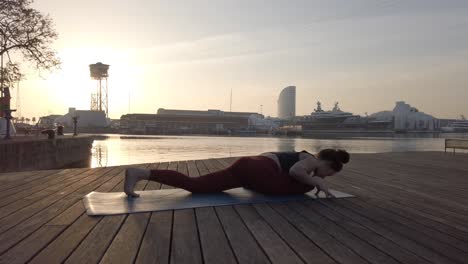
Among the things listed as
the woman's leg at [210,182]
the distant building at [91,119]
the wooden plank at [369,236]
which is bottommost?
the wooden plank at [369,236]

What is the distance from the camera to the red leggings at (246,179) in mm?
4387

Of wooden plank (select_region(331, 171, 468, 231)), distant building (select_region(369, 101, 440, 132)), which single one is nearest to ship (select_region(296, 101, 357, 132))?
distant building (select_region(369, 101, 440, 132))

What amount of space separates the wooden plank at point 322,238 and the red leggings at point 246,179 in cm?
53

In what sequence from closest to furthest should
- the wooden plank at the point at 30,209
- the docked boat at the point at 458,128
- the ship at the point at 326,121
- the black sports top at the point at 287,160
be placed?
the wooden plank at the point at 30,209, the black sports top at the point at 287,160, the ship at the point at 326,121, the docked boat at the point at 458,128

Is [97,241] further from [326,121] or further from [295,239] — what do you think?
[326,121]

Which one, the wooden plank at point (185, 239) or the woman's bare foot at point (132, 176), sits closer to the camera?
the wooden plank at point (185, 239)

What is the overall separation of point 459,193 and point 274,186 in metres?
2.94

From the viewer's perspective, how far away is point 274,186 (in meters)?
4.55

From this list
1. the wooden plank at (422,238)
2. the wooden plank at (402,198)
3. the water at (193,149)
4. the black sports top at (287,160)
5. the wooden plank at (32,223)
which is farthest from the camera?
the water at (193,149)

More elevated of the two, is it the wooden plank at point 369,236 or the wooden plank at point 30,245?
the wooden plank at point 30,245

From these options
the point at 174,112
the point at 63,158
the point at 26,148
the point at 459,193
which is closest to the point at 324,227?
the point at 459,193

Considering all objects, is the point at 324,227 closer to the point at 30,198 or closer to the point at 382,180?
the point at 30,198

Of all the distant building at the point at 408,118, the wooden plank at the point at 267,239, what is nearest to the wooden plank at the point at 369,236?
the wooden plank at the point at 267,239

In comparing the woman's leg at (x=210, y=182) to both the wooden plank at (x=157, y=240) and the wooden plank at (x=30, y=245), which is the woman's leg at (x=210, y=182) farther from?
the wooden plank at (x=30, y=245)
